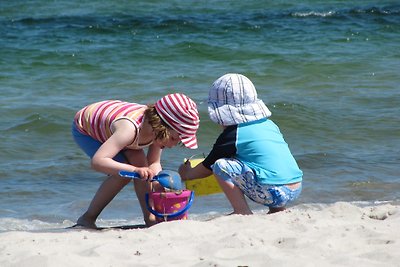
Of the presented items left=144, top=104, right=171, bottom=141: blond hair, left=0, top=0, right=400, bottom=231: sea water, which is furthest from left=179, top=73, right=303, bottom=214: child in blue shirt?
left=0, top=0, right=400, bottom=231: sea water

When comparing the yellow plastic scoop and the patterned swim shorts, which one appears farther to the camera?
the yellow plastic scoop

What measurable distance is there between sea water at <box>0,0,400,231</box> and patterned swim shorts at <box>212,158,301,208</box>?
976 mm

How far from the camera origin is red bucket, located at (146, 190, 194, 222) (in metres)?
4.56

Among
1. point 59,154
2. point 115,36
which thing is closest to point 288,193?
point 59,154

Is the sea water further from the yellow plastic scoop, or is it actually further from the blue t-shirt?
the blue t-shirt

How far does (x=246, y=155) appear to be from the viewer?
15.3 ft

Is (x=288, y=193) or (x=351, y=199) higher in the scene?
(x=288, y=193)

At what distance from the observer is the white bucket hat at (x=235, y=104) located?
470cm

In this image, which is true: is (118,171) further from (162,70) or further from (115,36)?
(115,36)

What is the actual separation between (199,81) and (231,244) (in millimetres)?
6762

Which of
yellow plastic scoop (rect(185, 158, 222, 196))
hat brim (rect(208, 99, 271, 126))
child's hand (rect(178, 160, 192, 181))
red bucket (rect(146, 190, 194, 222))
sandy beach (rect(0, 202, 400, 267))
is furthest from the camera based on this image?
yellow plastic scoop (rect(185, 158, 222, 196))

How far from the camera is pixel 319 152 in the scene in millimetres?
7266

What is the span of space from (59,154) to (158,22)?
29.7ft

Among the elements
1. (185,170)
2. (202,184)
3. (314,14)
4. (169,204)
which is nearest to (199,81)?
(202,184)
